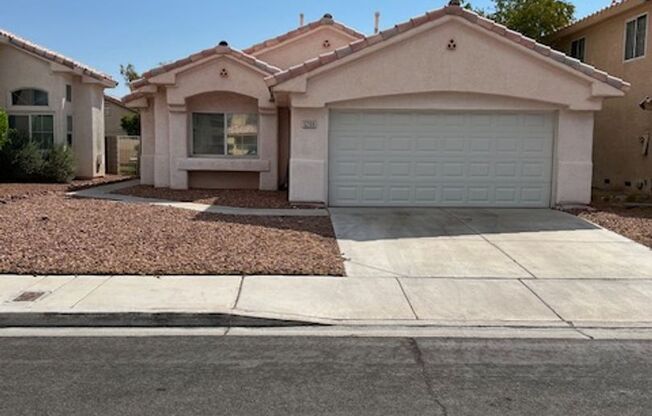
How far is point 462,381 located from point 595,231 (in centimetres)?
824

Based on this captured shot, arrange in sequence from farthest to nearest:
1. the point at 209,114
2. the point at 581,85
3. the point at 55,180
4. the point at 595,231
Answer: the point at 55,180 < the point at 209,114 < the point at 581,85 < the point at 595,231

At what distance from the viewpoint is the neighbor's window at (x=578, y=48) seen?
21500 mm

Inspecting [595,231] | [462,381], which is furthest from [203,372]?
[595,231]

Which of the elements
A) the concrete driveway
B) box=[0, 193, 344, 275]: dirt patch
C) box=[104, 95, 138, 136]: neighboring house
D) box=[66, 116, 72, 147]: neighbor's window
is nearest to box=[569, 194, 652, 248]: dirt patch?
the concrete driveway

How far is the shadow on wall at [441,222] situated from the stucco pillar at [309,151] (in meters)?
0.84

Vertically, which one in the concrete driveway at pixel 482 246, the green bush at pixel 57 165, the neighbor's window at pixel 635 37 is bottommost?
the concrete driveway at pixel 482 246

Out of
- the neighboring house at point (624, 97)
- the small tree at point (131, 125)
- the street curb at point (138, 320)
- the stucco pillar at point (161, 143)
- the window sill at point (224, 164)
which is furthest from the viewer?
the small tree at point (131, 125)

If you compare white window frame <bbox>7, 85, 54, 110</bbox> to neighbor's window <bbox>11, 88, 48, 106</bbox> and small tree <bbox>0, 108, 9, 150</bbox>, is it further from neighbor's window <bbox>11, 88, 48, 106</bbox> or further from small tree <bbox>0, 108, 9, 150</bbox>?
small tree <bbox>0, 108, 9, 150</bbox>

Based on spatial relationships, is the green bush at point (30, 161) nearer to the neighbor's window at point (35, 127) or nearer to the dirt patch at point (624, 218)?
the neighbor's window at point (35, 127)

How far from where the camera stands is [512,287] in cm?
859

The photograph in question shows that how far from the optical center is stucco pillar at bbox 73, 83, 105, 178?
23203 mm

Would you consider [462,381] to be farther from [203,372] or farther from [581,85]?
[581,85]

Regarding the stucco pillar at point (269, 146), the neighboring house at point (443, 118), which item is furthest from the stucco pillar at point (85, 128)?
the neighboring house at point (443, 118)

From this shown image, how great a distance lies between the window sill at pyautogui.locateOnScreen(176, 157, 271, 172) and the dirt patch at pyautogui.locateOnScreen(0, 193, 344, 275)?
4818 millimetres
